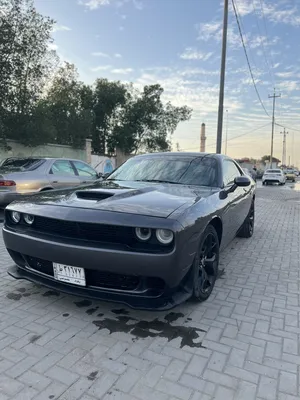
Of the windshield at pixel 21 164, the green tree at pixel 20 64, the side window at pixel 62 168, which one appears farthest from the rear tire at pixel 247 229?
the green tree at pixel 20 64

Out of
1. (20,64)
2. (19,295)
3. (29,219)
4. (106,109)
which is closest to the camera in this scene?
(29,219)

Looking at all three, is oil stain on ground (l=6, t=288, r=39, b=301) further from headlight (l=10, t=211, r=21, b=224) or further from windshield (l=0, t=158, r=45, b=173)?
windshield (l=0, t=158, r=45, b=173)

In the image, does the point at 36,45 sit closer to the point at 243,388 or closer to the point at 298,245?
the point at 298,245

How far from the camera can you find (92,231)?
2.50 metres

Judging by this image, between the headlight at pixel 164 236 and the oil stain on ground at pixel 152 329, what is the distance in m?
0.79

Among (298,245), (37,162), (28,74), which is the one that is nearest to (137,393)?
(298,245)

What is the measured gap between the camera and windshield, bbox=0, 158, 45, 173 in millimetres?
7099

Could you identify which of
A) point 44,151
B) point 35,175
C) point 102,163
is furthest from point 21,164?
point 102,163

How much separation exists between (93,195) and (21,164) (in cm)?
515

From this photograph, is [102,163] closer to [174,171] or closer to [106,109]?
[106,109]

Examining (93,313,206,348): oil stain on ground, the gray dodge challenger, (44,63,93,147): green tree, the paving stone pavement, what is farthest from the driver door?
(44,63,93,147): green tree

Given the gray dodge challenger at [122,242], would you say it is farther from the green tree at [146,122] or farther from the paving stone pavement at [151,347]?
the green tree at [146,122]

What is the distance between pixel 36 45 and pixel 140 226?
1273 centimetres

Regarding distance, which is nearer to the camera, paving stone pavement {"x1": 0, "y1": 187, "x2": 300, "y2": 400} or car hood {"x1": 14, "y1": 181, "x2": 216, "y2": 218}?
paving stone pavement {"x1": 0, "y1": 187, "x2": 300, "y2": 400}
